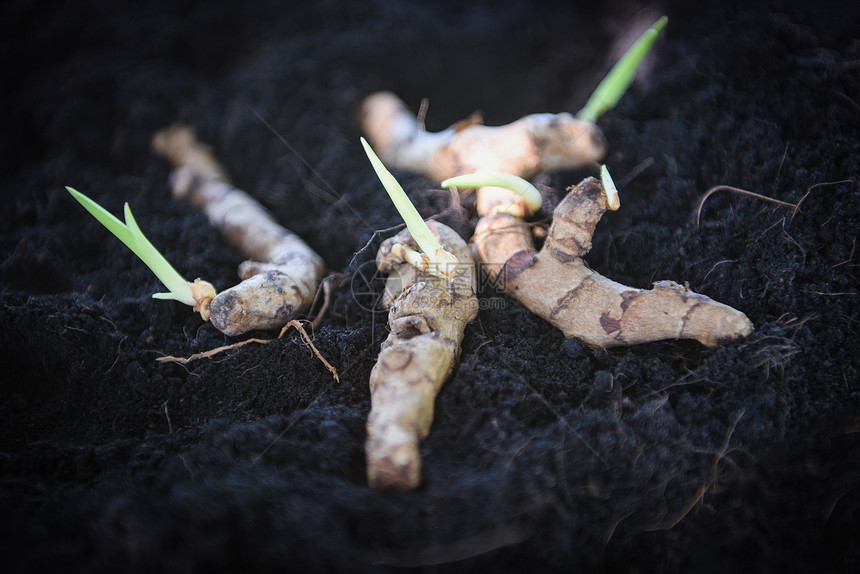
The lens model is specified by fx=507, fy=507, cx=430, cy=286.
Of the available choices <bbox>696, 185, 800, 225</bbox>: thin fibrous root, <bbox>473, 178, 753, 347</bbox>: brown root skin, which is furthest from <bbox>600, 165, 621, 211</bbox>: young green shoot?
<bbox>696, 185, 800, 225</bbox>: thin fibrous root

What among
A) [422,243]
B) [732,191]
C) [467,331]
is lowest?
[467,331]

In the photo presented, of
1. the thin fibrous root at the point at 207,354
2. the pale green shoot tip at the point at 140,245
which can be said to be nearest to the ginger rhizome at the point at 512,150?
the thin fibrous root at the point at 207,354

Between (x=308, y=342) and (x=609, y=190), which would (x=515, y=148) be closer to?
(x=609, y=190)

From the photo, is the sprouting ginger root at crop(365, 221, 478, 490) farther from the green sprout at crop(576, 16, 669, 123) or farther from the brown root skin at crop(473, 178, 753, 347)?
the green sprout at crop(576, 16, 669, 123)

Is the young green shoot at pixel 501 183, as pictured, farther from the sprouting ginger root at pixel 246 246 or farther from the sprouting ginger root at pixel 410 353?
the sprouting ginger root at pixel 246 246

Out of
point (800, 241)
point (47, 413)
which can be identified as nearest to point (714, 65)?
point (800, 241)

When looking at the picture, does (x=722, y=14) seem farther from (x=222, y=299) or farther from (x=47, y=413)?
(x=47, y=413)

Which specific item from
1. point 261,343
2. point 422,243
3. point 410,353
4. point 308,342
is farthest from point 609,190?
point 261,343
